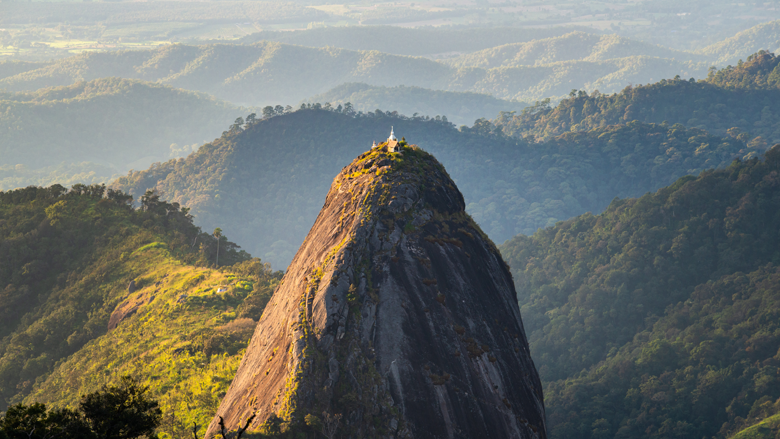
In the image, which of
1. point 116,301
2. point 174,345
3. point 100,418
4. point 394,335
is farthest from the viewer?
point 116,301

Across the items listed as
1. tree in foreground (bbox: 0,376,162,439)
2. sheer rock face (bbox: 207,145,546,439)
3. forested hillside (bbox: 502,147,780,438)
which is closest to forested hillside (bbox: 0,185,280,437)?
sheer rock face (bbox: 207,145,546,439)

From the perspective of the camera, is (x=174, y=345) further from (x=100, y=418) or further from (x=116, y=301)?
(x=100, y=418)

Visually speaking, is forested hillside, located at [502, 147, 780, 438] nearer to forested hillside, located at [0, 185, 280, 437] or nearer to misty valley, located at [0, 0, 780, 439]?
misty valley, located at [0, 0, 780, 439]

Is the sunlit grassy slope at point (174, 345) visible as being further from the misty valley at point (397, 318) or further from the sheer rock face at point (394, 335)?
the sheer rock face at point (394, 335)

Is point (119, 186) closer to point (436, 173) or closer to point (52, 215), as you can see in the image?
point (52, 215)

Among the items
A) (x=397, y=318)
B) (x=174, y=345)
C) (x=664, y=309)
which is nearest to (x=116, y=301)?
(x=174, y=345)

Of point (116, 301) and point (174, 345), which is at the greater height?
point (116, 301)

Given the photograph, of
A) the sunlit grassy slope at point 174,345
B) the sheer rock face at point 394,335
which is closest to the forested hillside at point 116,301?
the sunlit grassy slope at point 174,345
